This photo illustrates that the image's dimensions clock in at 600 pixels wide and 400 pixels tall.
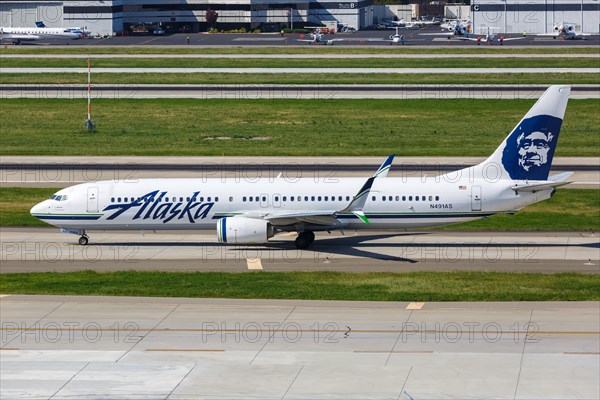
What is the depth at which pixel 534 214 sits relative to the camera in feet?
198

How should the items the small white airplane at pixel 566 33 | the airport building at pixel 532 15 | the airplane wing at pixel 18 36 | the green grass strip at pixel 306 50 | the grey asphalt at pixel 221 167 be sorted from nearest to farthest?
the grey asphalt at pixel 221 167, the green grass strip at pixel 306 50, the small white airplane at pixel 566 33, the airplane wing at pixel 18 36, the airport building at pixel 532 15

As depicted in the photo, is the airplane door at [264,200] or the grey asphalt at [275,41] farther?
the grey asphalt at [275,41]

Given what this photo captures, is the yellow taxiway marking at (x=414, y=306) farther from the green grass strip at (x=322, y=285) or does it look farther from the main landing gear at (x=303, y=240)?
the main landing gear at (x=303, y=240)

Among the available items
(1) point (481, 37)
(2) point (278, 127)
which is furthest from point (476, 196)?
(1) point (481, 37)

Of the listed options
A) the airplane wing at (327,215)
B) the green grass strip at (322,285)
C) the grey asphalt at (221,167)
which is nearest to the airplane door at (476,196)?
the airplane wing at (327,215)

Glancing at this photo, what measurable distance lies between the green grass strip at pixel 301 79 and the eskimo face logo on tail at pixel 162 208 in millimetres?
63208

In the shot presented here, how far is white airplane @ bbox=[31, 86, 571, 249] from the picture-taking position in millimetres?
51688

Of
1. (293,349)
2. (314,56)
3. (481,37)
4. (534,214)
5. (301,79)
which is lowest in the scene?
(293,349)

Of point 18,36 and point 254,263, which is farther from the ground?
point 18,36

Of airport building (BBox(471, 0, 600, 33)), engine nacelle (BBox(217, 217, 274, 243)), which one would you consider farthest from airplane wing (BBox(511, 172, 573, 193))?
airport building (BBox(471, 0, 600, 33))

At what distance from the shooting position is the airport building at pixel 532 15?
193875mm

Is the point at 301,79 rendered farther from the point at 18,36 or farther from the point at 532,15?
the point at 532,15

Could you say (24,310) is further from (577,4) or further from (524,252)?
(577,4)

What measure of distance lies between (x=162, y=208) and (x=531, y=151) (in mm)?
17510
